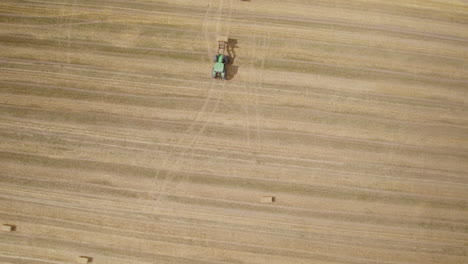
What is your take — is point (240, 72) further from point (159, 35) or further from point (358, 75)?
point (358, 75)

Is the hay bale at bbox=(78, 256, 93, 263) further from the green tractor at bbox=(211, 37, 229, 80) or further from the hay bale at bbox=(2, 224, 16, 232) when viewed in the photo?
the green tractor at bbox=(211, 37, 229, 80)

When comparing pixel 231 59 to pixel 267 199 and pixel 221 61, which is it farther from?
pixel 267 199

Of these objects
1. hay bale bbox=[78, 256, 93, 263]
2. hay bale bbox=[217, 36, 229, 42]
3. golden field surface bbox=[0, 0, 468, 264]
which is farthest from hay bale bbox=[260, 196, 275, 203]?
hay bale bbox=[78, 256, 93, 263]

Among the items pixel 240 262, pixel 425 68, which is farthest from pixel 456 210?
pixel 240 262

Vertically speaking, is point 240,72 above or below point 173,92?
above

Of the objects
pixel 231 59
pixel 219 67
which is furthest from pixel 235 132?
pixel 231 59
